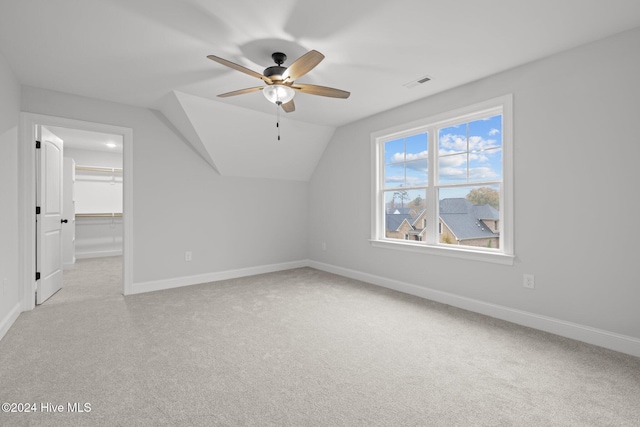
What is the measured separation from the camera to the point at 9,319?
8.87 feet

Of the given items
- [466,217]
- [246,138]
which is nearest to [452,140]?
[466,217]

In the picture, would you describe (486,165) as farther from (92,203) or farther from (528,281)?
(92,203)

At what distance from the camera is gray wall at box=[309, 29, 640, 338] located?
2.26 metres

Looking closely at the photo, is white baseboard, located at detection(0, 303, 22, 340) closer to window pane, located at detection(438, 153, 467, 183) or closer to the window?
the window

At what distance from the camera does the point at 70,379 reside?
1.89 meters

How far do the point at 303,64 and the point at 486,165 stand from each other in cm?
218

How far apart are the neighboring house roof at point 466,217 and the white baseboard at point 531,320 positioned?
704mm

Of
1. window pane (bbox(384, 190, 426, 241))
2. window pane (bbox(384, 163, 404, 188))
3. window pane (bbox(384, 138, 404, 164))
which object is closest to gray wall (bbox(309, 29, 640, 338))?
window pane (bbox(384, 190, 426, 241))

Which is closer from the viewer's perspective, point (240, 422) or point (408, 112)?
point (240, 422)

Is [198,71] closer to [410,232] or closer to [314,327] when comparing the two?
[314,327]

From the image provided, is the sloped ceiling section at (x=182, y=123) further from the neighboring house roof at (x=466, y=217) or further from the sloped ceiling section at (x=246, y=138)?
the neighboring house roof at (x=466, y=217)

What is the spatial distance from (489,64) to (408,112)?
1.12 meters

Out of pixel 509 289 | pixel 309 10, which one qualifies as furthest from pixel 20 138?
pixel 509 289

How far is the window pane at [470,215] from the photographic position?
3115mm
